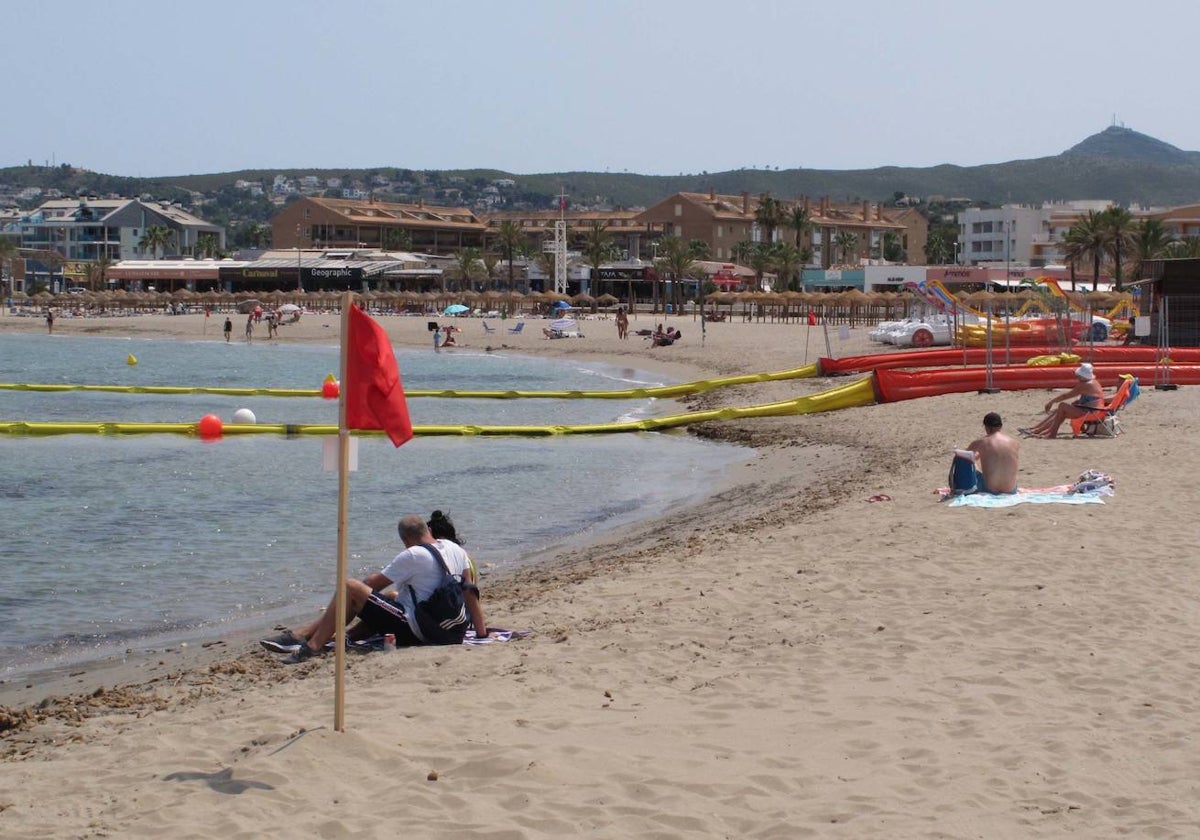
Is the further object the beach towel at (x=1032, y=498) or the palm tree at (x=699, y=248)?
the palm tree at (x=699, y=248)

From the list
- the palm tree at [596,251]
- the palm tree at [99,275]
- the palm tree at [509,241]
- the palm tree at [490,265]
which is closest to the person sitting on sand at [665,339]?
the palm tree at [596,251]

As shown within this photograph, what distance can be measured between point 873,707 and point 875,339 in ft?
137

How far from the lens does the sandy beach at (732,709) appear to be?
560 cm

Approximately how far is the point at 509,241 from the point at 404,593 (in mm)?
109122

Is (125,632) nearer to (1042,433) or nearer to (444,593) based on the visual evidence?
(444,593)

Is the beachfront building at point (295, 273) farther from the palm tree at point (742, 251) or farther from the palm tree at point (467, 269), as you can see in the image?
the palm tree at point (742, 251)

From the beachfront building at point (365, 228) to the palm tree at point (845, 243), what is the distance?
3558cm

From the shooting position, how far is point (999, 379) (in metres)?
24.4

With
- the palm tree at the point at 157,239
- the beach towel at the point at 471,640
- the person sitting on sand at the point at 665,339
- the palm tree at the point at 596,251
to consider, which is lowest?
the beach towel at the point at 471,640

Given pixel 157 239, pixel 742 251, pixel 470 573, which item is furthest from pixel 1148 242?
pixel 157 239

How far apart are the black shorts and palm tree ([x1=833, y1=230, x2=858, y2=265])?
116291mm

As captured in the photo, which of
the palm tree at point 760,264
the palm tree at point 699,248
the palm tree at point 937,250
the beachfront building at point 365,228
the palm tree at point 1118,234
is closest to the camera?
the palm tree at point 1118,234

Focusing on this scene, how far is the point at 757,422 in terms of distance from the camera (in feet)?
82.5

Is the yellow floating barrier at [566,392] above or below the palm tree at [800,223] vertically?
below
